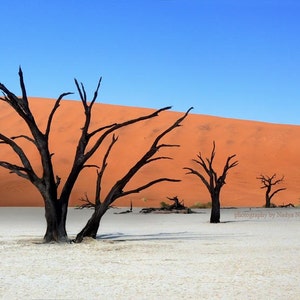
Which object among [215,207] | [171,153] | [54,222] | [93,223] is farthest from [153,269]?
[171,153]

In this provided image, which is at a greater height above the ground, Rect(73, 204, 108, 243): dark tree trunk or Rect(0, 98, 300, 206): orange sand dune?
Rect(0, 98, 300, 206): orange sand dune

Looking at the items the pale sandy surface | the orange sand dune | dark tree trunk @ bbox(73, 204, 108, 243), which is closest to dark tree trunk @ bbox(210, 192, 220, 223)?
the pale sandy surface

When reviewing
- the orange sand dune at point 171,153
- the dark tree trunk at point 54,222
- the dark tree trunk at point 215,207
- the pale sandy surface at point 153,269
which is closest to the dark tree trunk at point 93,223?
the pale sandy surface at point 153,269

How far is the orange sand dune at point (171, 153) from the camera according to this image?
42594 mm

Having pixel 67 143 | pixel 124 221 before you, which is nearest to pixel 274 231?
pixel 124 221

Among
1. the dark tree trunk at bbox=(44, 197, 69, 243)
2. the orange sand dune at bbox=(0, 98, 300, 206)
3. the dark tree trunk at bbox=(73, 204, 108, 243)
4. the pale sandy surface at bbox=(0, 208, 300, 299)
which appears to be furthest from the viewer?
the orange sand dune at bbox=(0, 98, 300, 206)

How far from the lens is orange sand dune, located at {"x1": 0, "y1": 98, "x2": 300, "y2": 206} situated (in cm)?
4259

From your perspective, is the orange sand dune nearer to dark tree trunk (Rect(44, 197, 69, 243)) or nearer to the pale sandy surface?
dark tree trunk (Rect(44, 197, 69, 243))

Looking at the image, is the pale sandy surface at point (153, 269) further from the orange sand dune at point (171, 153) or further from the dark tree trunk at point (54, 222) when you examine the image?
the orange sand dune at point (171, 153)

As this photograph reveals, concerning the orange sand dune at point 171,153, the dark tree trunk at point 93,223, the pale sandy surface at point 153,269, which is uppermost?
the orange sand dune at point 171,153

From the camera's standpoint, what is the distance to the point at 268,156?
5472 centimetres

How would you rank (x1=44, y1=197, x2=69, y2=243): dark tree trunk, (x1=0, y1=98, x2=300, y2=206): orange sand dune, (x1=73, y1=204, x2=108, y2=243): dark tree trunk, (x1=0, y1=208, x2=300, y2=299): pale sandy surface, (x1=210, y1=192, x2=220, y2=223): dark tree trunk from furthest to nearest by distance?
(x1=0, y1=98, x2=300, y2=206): orange sand dune < (x1=210, y1=192, x2=220, y2=223): dark tree trunk < (x1=73, y1=204, x2=108, y2=243): dark tree trunk < (x1=44, y1=197, x2=69, y2=243): dark tree trunk < (x1=0, y1=208, x2=300, y2=299): pale sandy surface

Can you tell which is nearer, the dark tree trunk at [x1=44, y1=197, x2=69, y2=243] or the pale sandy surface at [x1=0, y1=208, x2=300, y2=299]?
the pale sandy surface at [x1=0, y1=208, x2=300, y2=299]

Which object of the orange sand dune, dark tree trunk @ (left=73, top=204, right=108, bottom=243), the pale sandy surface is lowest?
the pale sandy surface
